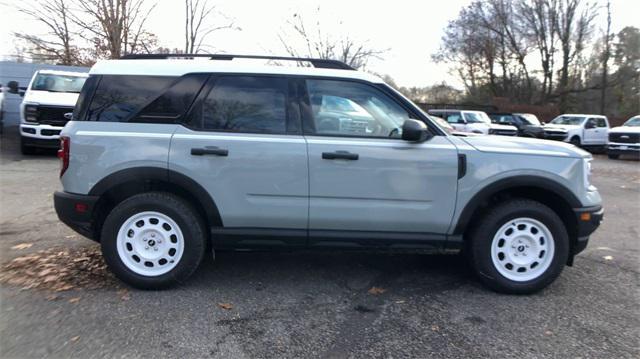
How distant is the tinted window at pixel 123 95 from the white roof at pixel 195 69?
0.06 metres

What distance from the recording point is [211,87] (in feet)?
14.1

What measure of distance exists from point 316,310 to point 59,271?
240 centimetres

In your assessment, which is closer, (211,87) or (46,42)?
(211,87)

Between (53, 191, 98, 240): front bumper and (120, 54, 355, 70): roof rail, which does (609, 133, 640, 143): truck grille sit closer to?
(120, 54, 355, 70): roof rail

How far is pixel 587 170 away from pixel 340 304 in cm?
244

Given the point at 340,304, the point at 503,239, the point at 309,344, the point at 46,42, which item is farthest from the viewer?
the point at 46,42

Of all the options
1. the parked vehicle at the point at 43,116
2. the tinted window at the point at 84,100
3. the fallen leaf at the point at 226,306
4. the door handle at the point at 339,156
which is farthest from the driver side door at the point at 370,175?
the parked vehicle at the point at 43,116

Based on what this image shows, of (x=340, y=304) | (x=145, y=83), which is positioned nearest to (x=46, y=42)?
(x=145, y=83)

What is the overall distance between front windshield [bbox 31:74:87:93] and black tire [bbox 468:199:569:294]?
1238 cm

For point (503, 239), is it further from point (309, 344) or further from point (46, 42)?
point (46, 42)

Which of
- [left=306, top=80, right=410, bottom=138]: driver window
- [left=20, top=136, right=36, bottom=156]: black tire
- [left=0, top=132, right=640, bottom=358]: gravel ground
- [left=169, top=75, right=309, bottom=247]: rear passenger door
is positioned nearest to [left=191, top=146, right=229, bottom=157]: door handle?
[left=169, top=75, right=309, bottom=247]: rear passenger door

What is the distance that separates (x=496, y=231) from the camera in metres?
4.30

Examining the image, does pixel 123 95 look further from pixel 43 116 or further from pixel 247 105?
pixel 43 116

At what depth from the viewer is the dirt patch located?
429 cm
